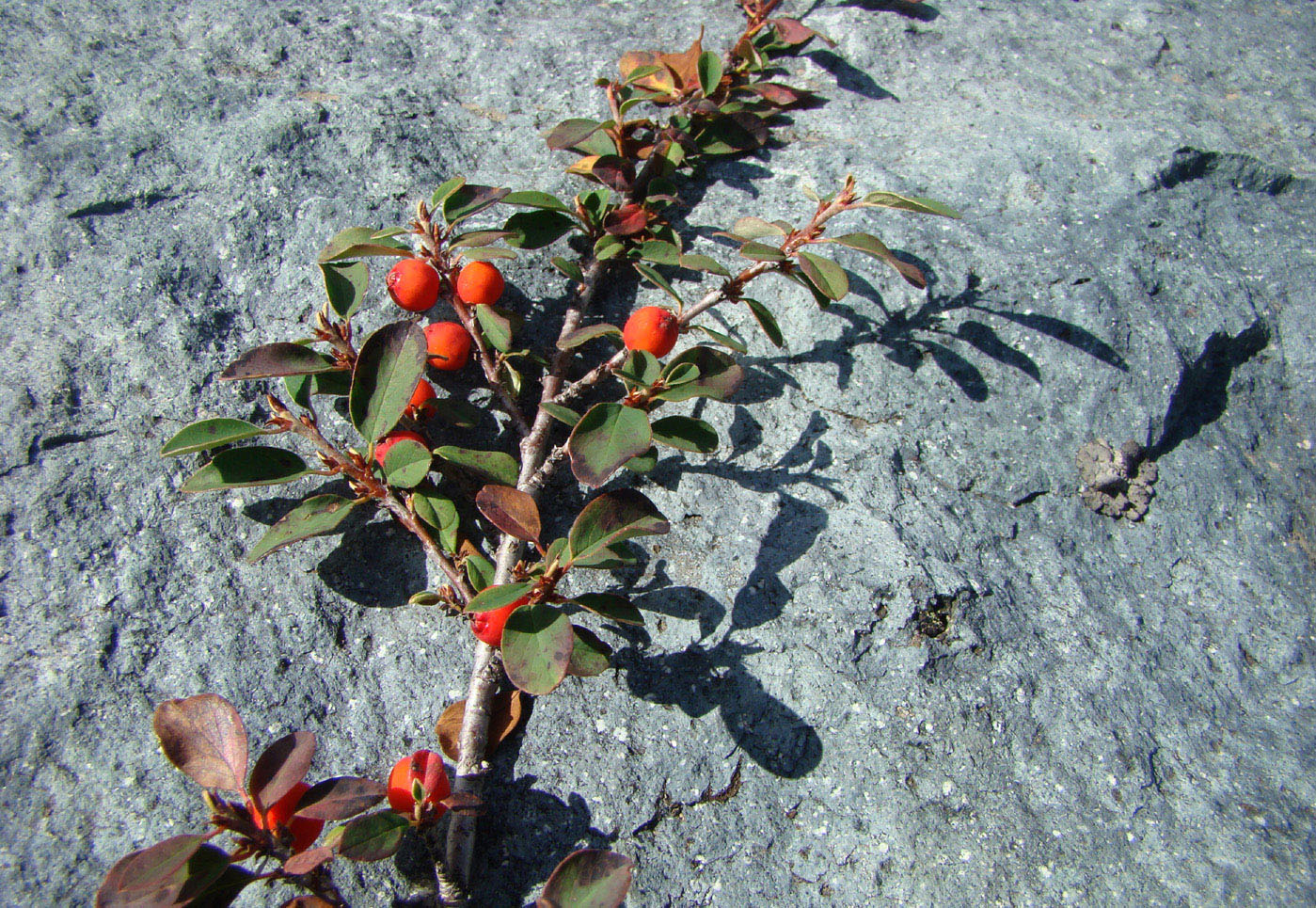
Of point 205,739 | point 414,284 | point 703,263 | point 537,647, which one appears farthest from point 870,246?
point 205,739

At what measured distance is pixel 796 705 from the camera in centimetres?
157

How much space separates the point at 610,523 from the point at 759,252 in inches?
26.8

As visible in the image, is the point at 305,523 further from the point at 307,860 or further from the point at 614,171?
the point at 614,171

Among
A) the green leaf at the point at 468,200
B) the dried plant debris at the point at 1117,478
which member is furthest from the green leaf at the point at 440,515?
the dried plant debris at the point at 1117,478

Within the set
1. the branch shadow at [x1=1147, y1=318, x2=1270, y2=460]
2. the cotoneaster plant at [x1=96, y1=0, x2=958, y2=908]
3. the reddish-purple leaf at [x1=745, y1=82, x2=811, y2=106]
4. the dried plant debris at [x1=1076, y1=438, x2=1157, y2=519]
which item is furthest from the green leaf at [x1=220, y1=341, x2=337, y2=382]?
the branch shadow at [x1=1147, y1=318, x2=1270, y2=460]

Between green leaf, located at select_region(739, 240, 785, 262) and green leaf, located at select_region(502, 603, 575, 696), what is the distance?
0.85 meters

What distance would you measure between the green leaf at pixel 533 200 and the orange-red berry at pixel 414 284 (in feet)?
0.83

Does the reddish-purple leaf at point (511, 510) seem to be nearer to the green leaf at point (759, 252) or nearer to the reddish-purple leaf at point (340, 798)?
the reddish-purple leaf at point (340, 798)

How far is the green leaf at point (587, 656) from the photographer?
1.45 m

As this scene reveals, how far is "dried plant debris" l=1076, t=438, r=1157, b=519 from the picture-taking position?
1.86 m

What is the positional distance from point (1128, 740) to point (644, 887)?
95cm

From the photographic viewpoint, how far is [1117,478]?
1.86 m

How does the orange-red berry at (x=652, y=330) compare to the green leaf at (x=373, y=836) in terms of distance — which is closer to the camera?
the green leaf at (x=373, y=836)

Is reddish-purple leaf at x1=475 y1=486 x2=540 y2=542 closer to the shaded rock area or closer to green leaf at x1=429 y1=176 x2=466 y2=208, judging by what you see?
the shaded rock area
